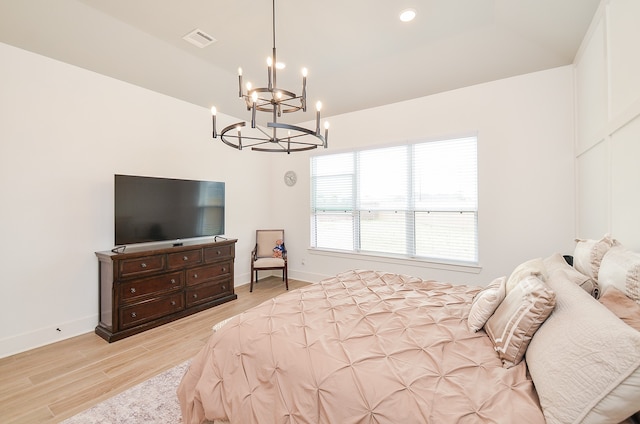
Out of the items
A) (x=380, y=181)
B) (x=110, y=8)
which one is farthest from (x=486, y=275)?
(x=110, y=8)

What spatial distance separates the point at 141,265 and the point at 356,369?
2.95 meters

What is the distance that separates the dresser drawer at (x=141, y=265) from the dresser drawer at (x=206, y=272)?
43 cm

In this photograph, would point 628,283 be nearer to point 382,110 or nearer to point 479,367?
point 479,367

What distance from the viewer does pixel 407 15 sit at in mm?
2699

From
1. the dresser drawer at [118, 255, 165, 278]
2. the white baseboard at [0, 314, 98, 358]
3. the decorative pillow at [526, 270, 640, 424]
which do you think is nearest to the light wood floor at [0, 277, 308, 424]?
the white baseboard at [0, 314, 98, 358]

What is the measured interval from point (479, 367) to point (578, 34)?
3.27 meters

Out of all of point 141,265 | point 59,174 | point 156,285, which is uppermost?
point 59,174

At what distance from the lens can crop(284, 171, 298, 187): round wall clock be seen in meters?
5.44

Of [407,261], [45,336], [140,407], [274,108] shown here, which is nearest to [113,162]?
[45,336]

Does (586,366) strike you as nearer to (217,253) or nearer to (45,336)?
(217,253)

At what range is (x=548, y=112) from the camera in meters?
3.30

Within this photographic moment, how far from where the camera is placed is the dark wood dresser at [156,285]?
10.0 ft

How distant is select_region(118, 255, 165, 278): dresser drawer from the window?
2644 millimetres

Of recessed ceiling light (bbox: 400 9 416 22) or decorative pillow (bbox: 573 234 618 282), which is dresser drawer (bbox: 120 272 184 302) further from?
decorative pillow (bbox: 573 234 618 282)
